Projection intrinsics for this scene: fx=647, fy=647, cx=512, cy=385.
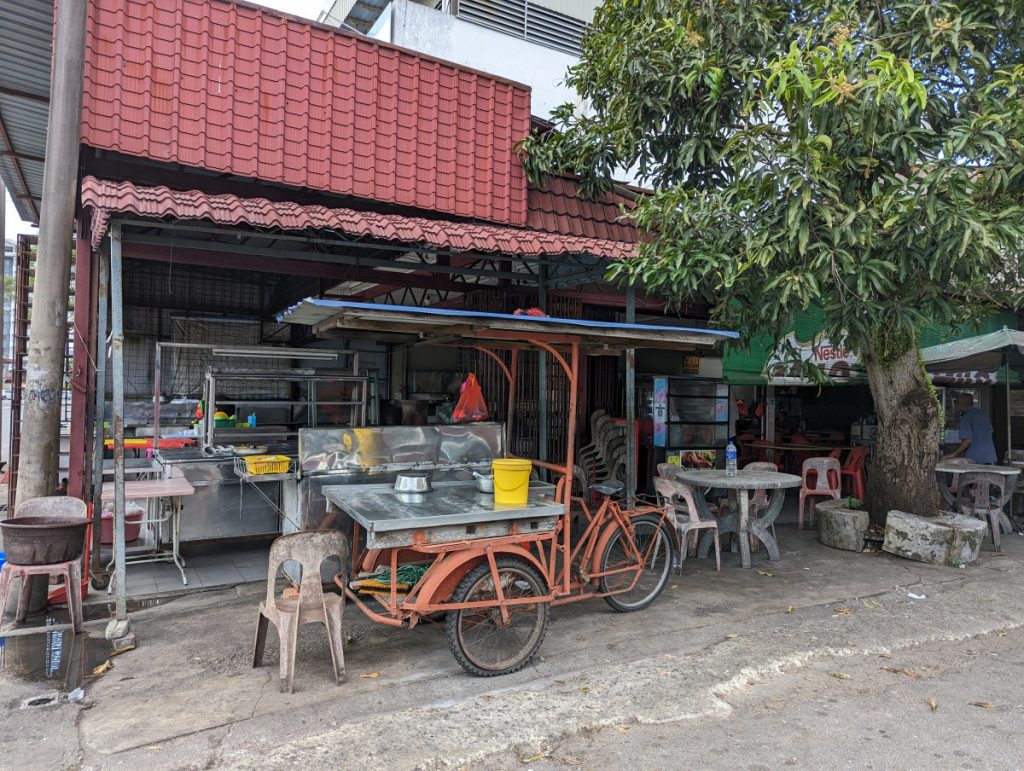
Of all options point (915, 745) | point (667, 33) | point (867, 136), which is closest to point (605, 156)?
point (667, 33)

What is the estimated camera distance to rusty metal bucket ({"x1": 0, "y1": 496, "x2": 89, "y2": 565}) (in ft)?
14.5

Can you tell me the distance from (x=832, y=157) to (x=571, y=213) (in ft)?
11.3

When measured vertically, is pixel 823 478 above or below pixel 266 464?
below

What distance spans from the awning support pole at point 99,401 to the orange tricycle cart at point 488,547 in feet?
7.00

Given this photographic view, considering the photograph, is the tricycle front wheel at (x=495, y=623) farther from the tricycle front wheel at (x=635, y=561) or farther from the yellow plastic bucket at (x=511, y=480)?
the tricycle front wheel at (x=635, y=561)

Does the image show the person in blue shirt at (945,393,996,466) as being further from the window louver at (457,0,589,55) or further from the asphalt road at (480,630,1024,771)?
the window louver at (457,0,589,55)

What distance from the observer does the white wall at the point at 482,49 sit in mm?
13766

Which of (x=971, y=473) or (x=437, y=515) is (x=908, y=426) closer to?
(x=971, y=473)

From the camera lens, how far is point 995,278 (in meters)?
8.02

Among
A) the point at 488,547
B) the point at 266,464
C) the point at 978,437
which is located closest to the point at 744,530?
the point at 488,547

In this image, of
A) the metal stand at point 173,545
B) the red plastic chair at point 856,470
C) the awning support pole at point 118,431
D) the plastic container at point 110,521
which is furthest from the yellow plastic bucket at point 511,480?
the red plastic chair at point 856,470

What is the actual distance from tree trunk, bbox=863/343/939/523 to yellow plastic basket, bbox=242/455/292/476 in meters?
6.38

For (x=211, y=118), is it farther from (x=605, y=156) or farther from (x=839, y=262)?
(x=839, y=262)

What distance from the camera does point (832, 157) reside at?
5098 mm
